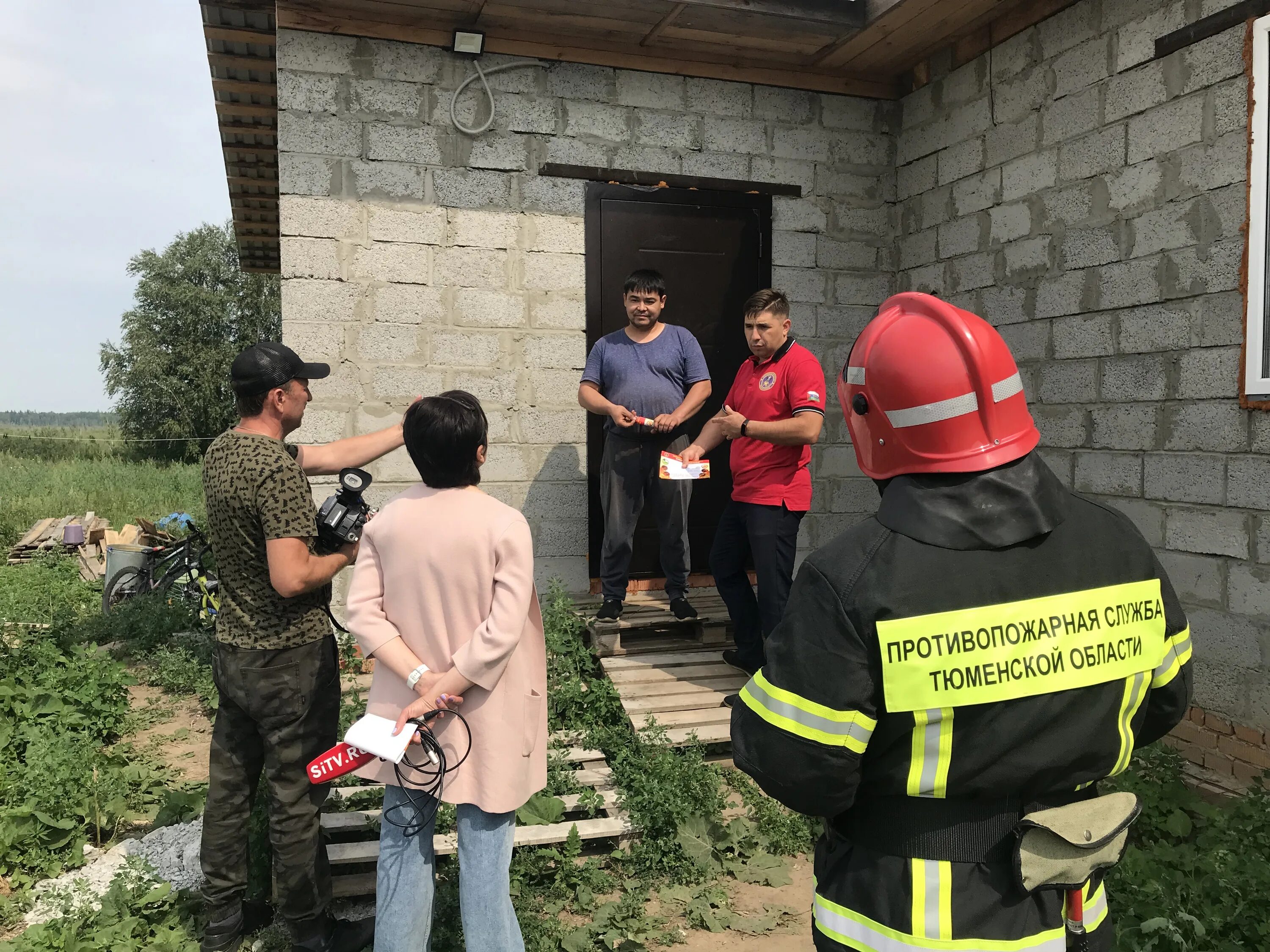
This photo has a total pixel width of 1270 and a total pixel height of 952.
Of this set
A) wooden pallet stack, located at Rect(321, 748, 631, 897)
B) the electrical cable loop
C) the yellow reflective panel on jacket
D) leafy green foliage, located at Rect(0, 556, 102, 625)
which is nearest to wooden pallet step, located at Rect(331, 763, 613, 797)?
wooden pallet stack, located at Rect(321, 748, 631, 897)

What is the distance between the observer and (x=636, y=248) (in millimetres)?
6008

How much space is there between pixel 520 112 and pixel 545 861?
14.7ft

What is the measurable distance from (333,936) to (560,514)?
325cm

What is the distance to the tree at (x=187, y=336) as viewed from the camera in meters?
28.3

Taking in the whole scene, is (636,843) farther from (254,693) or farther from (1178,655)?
(1178,655)

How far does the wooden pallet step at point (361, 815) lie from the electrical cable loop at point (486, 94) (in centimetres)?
406

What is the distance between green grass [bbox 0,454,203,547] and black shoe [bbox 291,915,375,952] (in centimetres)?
1169

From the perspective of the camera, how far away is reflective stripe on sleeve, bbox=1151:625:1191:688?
1.62 metres

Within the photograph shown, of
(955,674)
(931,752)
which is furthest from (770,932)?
(955,674)

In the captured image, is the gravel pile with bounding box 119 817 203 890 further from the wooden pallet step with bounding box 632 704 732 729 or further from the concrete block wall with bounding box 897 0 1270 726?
the concrete block wall with bounding box 897 0 1270 726

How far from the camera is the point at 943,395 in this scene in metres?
1.42

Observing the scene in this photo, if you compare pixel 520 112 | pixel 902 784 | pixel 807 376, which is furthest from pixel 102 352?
pixel 902 784

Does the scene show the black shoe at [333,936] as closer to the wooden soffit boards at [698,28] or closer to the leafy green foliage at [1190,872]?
the leafy green foliage at [1190,872]

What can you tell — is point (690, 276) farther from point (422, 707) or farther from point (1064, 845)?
point (1064, 845)
